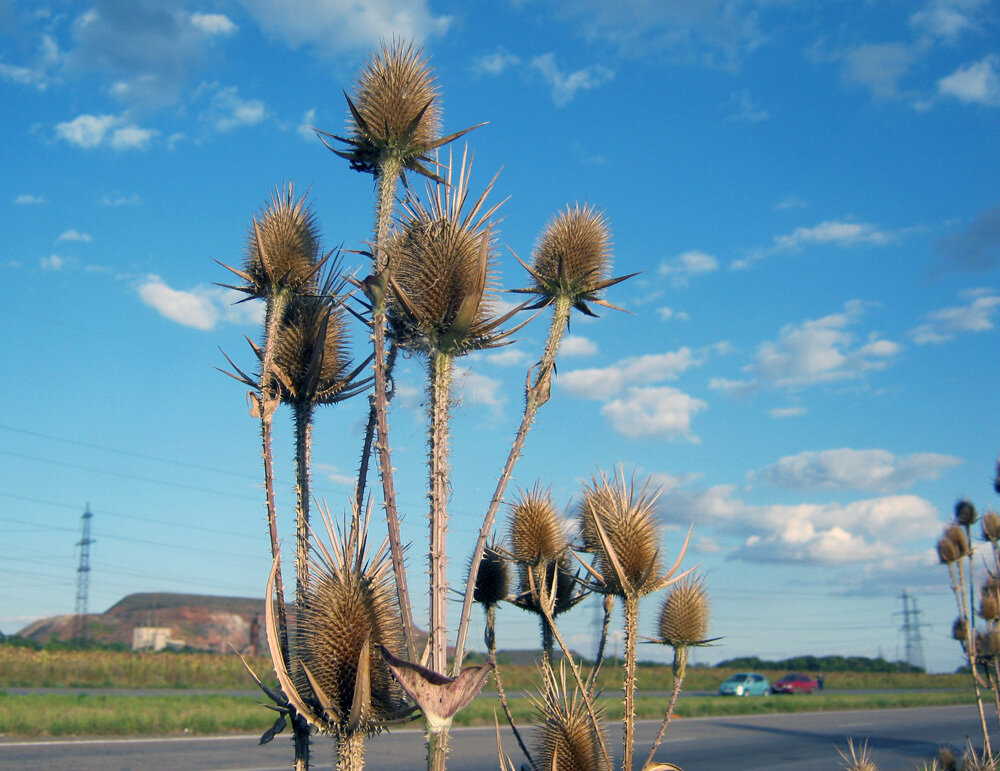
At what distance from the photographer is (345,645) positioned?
3178 millimetres

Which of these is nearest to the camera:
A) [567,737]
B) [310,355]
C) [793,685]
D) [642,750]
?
[310,355]

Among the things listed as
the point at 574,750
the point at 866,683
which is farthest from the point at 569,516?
the point at 866,683

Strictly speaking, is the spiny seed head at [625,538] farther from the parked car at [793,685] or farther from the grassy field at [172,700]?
the parked car at [793,685]

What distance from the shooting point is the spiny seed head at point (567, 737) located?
482 centimetres

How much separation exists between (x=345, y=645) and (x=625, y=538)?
196 centimetres

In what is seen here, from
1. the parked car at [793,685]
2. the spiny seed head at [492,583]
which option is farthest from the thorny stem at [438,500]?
the parked car at [793,685]

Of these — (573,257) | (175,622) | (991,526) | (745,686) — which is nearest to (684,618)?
(573,257)

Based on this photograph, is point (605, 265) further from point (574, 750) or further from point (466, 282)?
point (574, 750)

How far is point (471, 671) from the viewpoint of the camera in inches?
104

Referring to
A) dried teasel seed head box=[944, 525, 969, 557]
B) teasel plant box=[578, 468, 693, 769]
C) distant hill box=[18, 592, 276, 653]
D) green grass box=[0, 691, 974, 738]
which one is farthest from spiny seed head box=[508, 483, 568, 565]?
distant hill box=[18, 592, 276, 653]

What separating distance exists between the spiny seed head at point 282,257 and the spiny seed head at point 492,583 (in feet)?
8.34

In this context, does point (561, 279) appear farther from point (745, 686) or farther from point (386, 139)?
point (745, 686)

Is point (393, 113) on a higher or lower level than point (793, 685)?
higher

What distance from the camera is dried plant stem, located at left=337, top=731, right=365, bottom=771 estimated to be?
3066 millimetres
